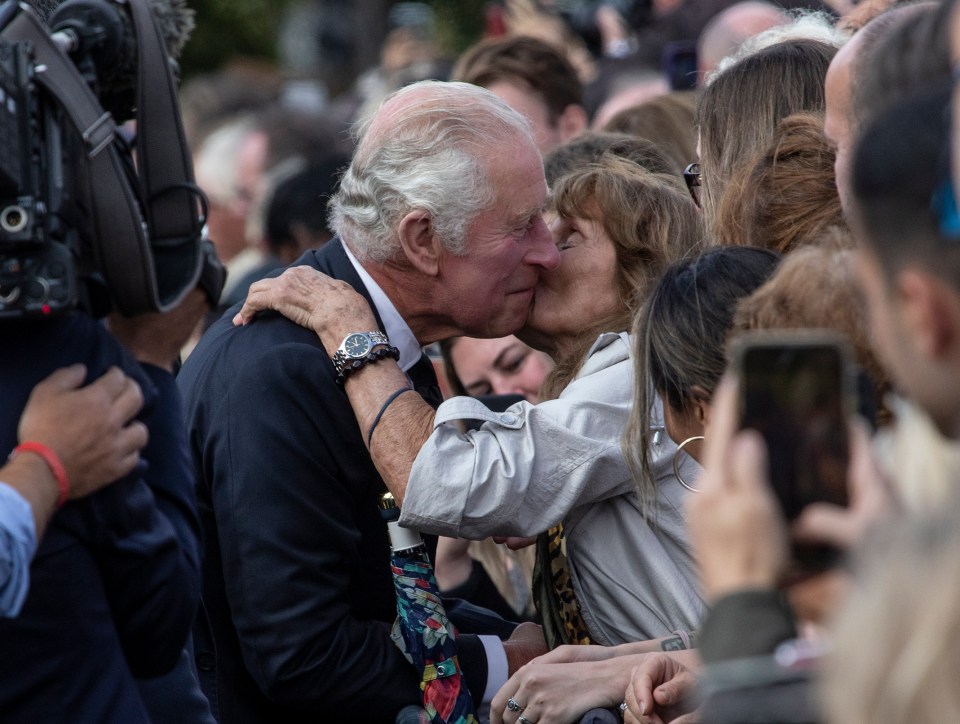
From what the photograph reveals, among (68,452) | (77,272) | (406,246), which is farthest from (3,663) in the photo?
(406,246)

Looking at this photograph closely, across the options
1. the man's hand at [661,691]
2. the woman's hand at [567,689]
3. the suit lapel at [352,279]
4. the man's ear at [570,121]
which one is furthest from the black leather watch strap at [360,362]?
the man's ear at [570,121]

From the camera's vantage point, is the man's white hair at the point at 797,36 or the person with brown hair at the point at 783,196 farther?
the man's white hair at the point at 797,36

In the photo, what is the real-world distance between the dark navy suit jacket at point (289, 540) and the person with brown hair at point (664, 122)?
Result: 7.11 ft

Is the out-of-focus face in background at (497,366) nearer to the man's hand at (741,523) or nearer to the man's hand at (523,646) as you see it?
the man's hand at (523,646)

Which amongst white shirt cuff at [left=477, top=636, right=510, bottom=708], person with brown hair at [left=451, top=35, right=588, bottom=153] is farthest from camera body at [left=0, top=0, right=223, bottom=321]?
person with brown hair at [left=451, top=35, right=588, bottom=153]

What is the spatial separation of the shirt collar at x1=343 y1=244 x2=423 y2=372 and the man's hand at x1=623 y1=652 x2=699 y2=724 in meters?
0.98

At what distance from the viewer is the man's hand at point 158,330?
244 cm

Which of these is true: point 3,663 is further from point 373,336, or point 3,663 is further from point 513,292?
point 513,292

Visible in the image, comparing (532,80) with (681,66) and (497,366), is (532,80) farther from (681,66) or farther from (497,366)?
(497,366)

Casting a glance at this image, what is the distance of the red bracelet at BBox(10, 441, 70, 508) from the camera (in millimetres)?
2158

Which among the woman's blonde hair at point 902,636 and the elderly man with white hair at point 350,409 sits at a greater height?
the woman's blonde hair at point 902,636

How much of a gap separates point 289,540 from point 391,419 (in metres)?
0.35

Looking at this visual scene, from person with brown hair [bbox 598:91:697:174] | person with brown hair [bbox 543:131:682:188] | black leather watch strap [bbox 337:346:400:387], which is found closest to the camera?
black leather watch strap [bbox 337:346:400:387]

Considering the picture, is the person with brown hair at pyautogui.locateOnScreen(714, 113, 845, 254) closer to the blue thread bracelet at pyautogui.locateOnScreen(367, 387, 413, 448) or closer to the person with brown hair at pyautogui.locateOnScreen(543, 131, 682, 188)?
→ the person with brown hair at pyautogui.locateOnScreen(543, 131, 682, 188)
